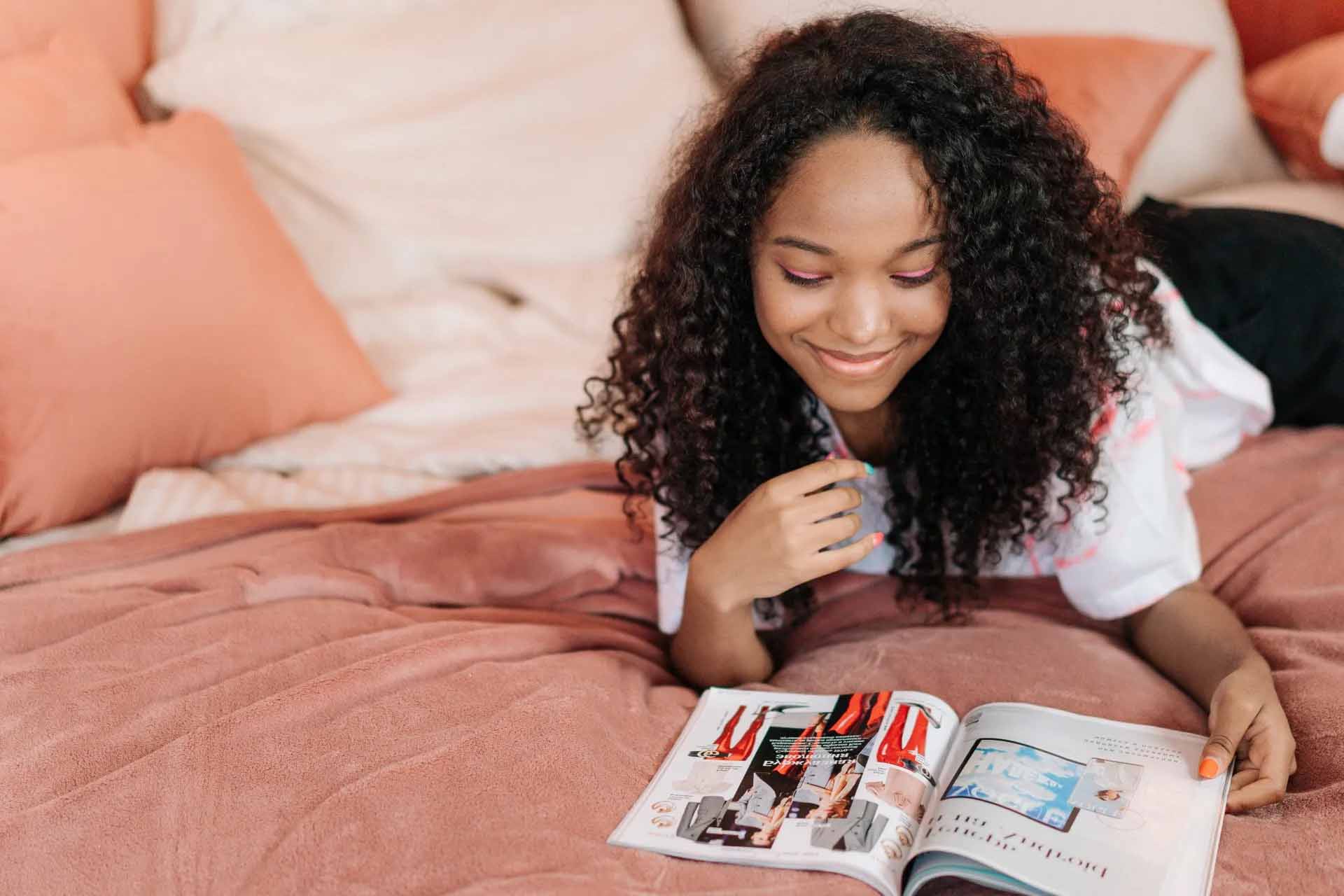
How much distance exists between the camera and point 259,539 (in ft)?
4.00

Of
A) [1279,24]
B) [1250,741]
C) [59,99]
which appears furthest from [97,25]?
[1279,24]

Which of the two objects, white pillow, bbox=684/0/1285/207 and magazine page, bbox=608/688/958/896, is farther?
white pillow, bbox=684/0/1285/207

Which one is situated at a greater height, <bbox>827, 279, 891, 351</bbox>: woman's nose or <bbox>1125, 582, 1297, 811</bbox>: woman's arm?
<bbox>827, 279, 891, 351</bbox>: woman's nose

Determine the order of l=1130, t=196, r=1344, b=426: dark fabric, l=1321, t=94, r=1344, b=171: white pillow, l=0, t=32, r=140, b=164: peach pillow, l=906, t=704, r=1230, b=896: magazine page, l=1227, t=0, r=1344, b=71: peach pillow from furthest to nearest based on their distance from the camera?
l=1227, t=0, r=1344, b=71: peach pillow, l=1321, t=94, r=1344, b=171: white pillow, l=0, t=32, r=140, b=164: peach pillow, l=1130, t=196, r=1344, b=426: dark fabric, l=906, t=704, r=1230, b=896: magazine page

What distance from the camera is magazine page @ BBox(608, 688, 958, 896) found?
31.8 inches

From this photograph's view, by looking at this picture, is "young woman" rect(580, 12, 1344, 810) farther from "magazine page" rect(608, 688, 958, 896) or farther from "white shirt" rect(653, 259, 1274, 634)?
"magazine page" rect(608, 688, 958, 896)

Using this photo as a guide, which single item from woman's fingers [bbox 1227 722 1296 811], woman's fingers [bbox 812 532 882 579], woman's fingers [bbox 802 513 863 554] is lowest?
woman's fingers [bbox 1227 722 1296 811]

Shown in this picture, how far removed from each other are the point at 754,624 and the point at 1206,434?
1.84 feet

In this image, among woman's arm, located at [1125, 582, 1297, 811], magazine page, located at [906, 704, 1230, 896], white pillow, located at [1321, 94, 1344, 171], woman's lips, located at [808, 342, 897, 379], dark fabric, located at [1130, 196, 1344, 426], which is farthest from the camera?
white pillow, located at [1321, 94, 1344, 171]

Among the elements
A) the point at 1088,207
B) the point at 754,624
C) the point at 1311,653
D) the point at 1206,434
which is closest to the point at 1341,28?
the point at 1206,434

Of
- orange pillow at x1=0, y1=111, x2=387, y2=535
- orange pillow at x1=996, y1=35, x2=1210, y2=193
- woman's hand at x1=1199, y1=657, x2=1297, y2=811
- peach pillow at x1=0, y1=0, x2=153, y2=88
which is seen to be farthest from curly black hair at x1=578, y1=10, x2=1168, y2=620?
peach pillow at x1=0, y1=0, x2=153, y2=88

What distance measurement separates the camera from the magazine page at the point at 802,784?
81cm

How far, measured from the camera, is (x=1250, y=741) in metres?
0.90

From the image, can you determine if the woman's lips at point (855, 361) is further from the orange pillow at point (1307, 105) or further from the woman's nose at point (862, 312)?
the orange pillow at point (1307, 105)
